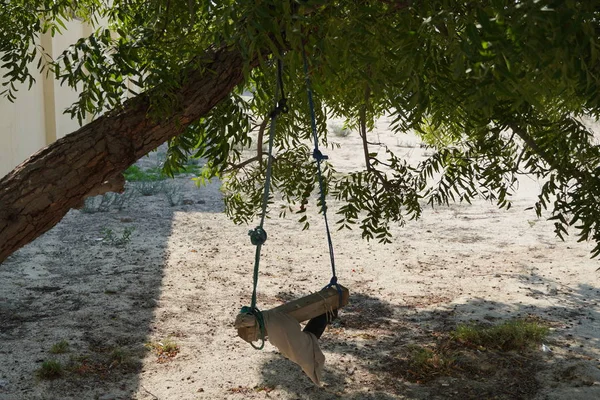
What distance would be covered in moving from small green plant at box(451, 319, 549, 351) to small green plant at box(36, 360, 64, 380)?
9.18ft

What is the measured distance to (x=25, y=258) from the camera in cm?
823

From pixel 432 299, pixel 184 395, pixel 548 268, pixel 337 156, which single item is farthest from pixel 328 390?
pixel 337 156

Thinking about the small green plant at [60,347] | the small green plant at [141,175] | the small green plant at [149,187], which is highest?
the small green plant at [141,175]

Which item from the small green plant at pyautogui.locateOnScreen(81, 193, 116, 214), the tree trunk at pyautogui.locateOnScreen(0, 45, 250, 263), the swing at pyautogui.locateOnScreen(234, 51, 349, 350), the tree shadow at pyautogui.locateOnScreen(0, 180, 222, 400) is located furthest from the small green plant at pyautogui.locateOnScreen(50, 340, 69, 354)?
the small green plant at pyautogui.locateOnScreen(81, 193, 116, 214)

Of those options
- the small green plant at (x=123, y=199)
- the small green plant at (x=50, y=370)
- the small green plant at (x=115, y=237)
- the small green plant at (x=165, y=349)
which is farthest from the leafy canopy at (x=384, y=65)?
the small green plant at (x=123, y=199)

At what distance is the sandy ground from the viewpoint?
516 cm

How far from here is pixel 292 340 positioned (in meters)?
3.14

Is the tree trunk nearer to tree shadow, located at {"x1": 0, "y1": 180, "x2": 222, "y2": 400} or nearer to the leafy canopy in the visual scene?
the leafy canopy

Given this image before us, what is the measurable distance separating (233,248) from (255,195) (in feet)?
12.5

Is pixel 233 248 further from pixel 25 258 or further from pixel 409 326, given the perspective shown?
pixel 409 326

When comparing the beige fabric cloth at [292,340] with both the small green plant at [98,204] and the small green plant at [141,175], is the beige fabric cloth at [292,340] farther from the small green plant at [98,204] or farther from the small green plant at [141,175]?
the small green plant at [141,175]

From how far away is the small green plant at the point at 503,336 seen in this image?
5.79m

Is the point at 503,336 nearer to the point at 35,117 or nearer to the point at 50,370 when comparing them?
the point at 50,370

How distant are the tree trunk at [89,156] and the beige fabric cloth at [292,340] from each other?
93 centimetres
